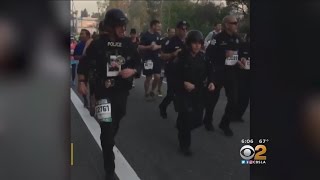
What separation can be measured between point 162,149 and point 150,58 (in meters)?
0.97

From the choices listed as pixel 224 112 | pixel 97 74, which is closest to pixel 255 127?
pixel 224 112

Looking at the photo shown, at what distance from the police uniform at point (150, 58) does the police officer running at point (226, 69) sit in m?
0.38

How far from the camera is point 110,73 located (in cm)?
231

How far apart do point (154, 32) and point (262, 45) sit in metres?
0.67

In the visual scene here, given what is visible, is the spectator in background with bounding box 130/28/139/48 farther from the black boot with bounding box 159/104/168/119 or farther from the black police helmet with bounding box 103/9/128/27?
the black boot with bounding box 159/104/168/119

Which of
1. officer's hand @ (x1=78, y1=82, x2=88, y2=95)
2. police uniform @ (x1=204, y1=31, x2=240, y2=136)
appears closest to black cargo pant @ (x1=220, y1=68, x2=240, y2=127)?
police uniform @ (x1=204, y1=31, x2=240, y2=136)

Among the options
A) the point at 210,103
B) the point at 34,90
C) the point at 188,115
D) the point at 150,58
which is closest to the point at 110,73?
the point at 34,90

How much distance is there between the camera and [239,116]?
241 centimetres

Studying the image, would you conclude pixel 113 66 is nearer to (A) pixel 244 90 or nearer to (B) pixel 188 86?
(B) pixel 188 86

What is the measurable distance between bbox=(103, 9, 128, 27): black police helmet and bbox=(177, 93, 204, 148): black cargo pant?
64 cm

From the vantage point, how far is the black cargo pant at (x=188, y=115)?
2.50 metres

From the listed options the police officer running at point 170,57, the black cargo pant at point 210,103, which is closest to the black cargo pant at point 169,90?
the police officer running at point 170,57

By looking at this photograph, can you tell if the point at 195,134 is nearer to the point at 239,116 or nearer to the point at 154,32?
the point at 239,116

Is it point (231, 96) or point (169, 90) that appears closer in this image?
point (231, 96)
